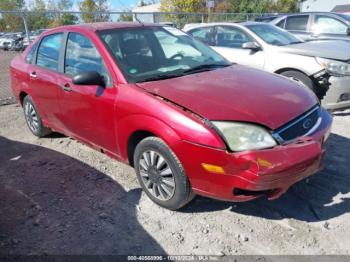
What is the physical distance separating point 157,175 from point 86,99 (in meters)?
1.21

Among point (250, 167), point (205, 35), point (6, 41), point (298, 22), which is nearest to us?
point (250, 167)

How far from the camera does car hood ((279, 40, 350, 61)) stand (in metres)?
5.89

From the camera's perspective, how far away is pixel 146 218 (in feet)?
11.3

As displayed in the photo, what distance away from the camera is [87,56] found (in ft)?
13.3

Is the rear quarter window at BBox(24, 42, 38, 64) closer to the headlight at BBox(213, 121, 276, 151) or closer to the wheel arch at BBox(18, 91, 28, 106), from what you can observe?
the wheel arch at BBox(18, 91, 28, 106)

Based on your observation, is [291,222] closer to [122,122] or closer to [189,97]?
[189,97]

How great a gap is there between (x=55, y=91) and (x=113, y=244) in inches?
88.1

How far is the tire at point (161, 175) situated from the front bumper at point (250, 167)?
4.2 inches

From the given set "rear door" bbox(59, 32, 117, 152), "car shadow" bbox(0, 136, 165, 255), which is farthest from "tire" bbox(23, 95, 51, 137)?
"rear door" bbox(59, 32, 117, 152)

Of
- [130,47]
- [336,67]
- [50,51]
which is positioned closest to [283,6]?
[336,67]

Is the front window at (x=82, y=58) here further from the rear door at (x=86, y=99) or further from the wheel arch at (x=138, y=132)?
the wheel arch at (x=138, y=132)

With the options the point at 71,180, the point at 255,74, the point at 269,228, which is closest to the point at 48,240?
the point at 71,180

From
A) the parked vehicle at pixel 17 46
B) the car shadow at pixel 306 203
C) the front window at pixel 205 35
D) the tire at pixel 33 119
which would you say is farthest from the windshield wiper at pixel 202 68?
the parked vehicle at pixel 17 46

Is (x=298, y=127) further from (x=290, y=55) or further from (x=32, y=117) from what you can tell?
(x=32, y=117)
